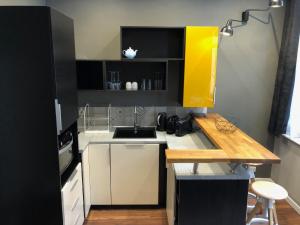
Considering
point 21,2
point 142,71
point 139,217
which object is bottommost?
point 139,217

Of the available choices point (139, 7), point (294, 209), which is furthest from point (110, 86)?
point (294, 209)

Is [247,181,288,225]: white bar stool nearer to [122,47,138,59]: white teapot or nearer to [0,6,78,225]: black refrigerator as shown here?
[0,6,78,225]: black refrigerator

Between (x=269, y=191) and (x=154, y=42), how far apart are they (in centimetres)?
218

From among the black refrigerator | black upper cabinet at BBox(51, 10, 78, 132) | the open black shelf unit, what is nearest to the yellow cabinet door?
the open black shelf unit

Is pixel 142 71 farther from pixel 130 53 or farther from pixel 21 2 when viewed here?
pixel 21 2

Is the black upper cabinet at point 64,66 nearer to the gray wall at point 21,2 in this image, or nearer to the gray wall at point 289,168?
the gray wall at point 21,2

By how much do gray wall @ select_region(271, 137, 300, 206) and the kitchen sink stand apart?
67.7 inches

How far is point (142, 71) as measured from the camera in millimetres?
3346

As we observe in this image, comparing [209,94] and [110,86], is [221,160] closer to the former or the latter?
[209,94]

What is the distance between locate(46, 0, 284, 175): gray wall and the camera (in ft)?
10.4

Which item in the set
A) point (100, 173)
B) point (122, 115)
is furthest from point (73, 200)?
point (122, 115)

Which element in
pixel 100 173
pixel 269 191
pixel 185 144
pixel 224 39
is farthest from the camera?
pixel 224 39

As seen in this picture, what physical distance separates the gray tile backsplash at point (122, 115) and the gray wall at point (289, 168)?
4.34ft

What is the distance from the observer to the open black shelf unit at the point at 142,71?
10.6 ft
